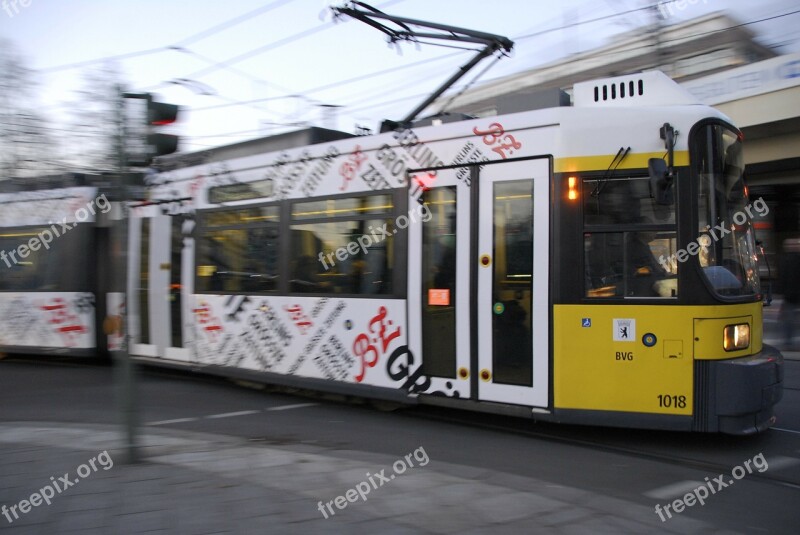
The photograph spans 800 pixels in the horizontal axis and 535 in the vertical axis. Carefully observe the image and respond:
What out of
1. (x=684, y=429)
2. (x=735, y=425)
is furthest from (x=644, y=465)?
(x=735, y=425)

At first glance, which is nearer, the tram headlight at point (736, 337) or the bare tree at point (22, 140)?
the tram headlight at point (736, 337)

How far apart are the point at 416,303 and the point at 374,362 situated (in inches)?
35.3

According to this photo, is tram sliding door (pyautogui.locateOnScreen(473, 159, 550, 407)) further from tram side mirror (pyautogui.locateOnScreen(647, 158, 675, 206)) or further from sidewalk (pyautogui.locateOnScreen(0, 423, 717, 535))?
sidewalk (pyautogui.locateOnScreen(0, 423, 717, 535))

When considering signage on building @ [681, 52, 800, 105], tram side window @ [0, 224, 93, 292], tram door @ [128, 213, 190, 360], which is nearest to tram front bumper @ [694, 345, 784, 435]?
tram door @ [128, 213, 190, 360]

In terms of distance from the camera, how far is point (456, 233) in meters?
6.81

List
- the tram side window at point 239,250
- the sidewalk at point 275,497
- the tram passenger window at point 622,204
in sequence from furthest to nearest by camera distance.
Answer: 1. the tram side window at point 239,250
2. the tram passenger window at point 622,204
3. the sidewalk at point 275,497

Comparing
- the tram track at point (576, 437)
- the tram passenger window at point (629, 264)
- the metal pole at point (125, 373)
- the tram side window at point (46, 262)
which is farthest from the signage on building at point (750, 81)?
the metal pole at point (125, 373)

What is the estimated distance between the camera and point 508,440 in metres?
6.61

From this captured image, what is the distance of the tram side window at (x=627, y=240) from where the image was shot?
19.4 ft

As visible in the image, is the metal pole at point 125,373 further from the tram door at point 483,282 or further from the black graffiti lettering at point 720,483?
the black graffiti lettering at point 720,483

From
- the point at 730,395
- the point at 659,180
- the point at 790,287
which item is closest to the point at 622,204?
the point at 659,180

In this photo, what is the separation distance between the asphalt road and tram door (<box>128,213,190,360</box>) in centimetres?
75

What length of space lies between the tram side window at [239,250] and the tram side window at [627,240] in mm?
4065

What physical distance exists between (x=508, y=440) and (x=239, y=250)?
4498mm
